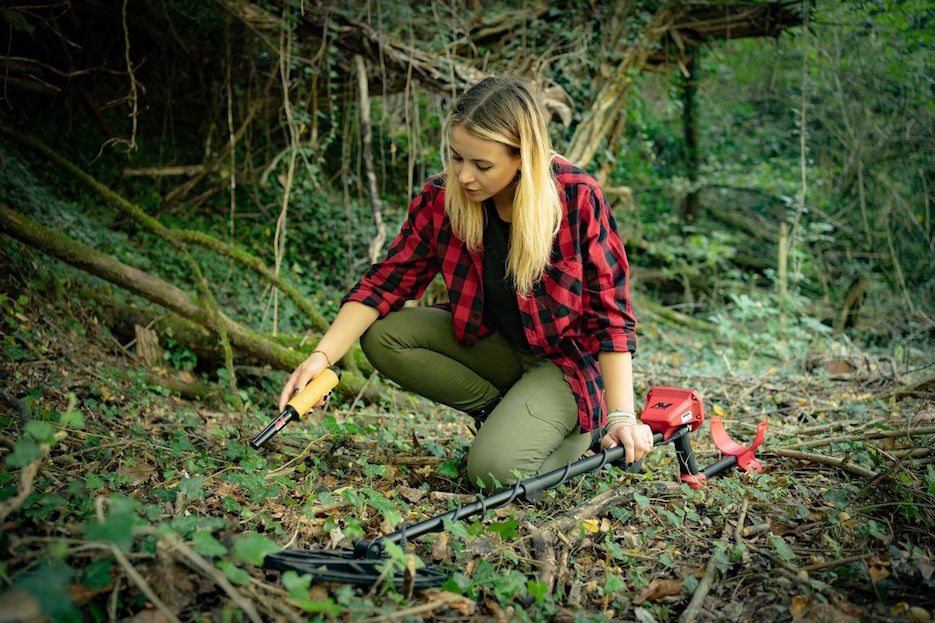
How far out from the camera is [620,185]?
7992 mm

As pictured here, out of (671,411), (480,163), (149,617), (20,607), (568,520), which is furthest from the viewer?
(671,411)

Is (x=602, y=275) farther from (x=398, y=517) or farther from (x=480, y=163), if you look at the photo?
(x=398, y=517)

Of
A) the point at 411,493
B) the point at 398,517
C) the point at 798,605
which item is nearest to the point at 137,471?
the point at 411,493

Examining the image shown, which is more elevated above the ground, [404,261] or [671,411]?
[404,261]

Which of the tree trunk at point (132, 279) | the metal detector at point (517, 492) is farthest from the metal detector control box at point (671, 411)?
the tree trunk at point (132, 279)

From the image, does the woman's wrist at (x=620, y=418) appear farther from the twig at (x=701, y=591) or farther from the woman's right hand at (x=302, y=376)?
the woman's right hand at (x=302, y=376)

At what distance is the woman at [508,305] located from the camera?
7.43 feet

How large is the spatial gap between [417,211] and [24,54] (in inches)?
168

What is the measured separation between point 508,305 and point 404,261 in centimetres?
45

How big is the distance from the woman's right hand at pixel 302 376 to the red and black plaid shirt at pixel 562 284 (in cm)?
36

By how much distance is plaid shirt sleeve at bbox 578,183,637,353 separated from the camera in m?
2.35

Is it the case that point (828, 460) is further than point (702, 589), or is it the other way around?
point (828, 460)

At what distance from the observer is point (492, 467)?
7.63 ft

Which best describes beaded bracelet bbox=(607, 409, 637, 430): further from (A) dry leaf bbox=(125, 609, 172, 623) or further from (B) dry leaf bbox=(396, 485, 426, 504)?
(A) dry leaf bbox=(125, 609, 172, 623)
